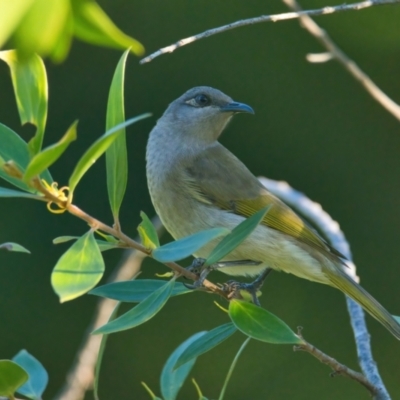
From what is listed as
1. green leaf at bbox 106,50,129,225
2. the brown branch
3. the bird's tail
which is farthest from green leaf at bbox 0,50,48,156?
the bird's tail

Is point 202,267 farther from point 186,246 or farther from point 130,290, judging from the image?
point 186,246

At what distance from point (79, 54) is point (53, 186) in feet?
20.0

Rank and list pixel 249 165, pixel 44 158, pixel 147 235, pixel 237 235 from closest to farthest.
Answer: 1. pixel 44 158
2. pixel 237 235
3. pixel 147 235
4. pixel 249 165

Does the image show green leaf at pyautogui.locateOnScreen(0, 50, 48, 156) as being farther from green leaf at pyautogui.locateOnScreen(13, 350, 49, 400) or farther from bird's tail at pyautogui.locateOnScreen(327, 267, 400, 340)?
bird's tail at pyautogui.locateOnScreen(327, 267, 400, 340)

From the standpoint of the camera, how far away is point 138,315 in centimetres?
155

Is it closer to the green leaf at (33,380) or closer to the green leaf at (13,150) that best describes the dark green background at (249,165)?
the green leaf at (33,380)

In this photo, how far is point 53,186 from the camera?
1416mm

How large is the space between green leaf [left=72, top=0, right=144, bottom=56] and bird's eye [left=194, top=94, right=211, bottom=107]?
10.4 ft

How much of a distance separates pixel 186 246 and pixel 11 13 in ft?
3.04

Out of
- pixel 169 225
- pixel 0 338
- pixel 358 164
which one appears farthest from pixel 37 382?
pixel 358 164

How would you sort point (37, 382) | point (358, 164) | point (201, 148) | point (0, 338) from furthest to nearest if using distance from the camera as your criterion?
point (358, 164) < point (0, 338) < point (201, 148) < point (37, 382)

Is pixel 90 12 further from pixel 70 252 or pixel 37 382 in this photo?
pixel 37 382

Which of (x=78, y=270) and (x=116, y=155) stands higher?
(x=116, y=155)

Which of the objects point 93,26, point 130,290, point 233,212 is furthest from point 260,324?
point 233,212
